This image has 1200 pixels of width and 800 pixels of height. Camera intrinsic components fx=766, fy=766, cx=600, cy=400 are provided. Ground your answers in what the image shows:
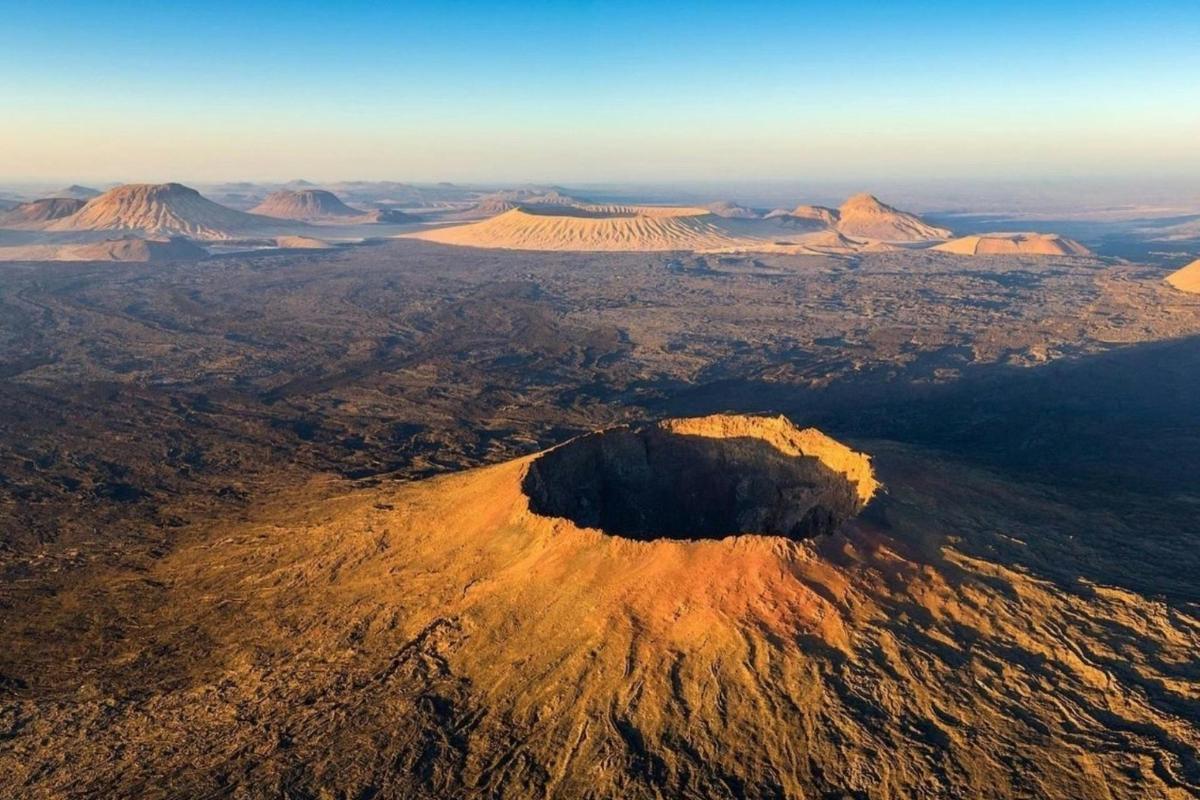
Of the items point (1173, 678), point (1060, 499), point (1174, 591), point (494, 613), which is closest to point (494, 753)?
point (494, 613)

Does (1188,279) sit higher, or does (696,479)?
(696,479)

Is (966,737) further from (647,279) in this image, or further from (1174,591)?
(647,279)

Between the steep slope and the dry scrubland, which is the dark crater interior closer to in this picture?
the dry scrubland

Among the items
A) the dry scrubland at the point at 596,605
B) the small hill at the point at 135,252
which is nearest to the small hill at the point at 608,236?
the small hill at the point at 135,252

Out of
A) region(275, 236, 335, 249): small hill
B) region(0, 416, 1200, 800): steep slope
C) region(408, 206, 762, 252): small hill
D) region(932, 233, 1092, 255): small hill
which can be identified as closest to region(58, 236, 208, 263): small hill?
region(275, 236, 335, 249): small hill

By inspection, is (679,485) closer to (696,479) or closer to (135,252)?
(696,479)

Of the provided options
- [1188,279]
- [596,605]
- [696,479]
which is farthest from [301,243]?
[596,605]

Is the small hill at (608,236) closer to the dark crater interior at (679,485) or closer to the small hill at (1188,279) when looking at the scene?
the small hill at (1188,279)
